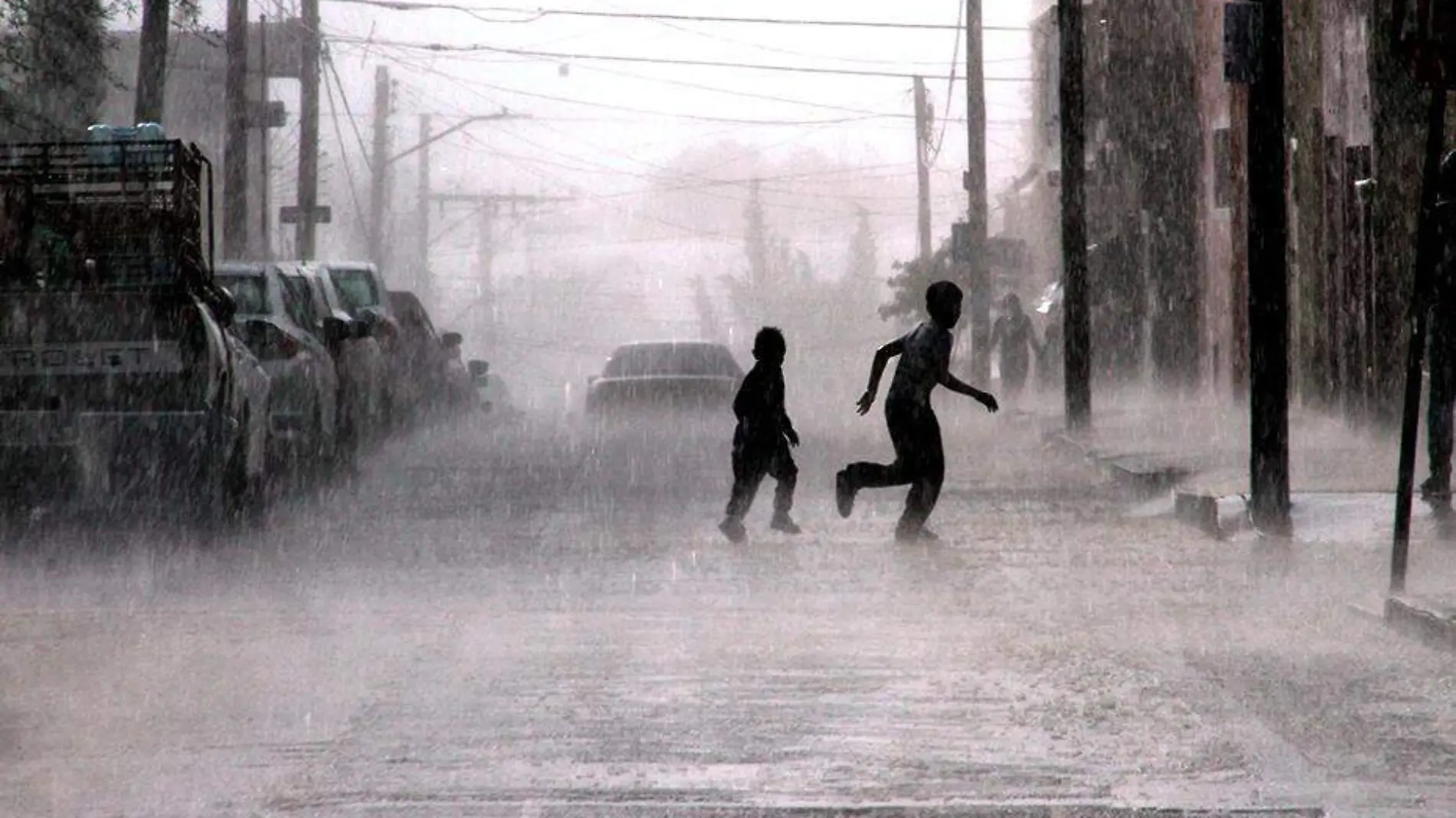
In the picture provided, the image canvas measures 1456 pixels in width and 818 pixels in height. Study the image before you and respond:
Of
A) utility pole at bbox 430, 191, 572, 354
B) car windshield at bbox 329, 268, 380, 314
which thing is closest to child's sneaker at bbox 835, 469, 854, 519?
car windshield at bbox 329, 268, 380, 314

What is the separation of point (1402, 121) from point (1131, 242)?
2176 centimetres

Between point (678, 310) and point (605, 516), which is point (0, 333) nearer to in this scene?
point (605, 516)

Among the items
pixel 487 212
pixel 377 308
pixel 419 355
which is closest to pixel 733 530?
pixel 377 308

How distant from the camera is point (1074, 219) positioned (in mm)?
27688

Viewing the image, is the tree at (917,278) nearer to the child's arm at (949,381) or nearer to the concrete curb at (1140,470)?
the concrete curb at (1140,470)

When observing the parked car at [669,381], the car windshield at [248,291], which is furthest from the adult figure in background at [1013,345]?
the car windshield at [248,291]

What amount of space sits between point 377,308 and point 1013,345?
16.7 metres

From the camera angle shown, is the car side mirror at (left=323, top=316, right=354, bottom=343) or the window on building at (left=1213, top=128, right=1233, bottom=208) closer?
the car side mirror at (left=323, top=316, right=354, bottom=343)

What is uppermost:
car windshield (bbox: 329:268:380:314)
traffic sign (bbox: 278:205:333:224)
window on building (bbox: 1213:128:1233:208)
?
traffic sign (bbox: 278:205:333:224)

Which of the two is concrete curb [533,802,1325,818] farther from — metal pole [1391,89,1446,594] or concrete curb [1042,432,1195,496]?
concrete curb [1042,432,1195,496]

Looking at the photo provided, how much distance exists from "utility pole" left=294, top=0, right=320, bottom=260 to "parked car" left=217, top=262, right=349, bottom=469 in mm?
25546

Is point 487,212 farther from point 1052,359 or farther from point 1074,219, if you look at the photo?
point 1074,219

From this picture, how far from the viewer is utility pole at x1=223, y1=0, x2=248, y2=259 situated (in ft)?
126

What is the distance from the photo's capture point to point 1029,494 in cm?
1941
